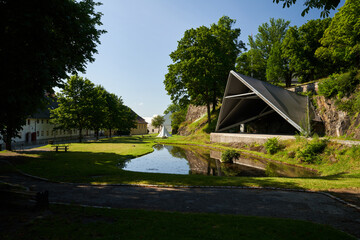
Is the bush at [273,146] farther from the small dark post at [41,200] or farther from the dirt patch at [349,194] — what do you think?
the small dark post at [41,200]

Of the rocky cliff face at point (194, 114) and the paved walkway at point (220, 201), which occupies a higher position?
the rocky cliff face at point (194, 114)

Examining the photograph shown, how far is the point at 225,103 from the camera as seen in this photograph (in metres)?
37.6

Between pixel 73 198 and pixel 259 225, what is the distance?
268 inches

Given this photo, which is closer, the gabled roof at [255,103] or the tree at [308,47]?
the gabled roof at [255,103]

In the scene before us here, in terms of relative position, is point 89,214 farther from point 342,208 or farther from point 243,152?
point 243,152

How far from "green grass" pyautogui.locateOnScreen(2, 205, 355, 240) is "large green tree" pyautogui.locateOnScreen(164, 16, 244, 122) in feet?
118

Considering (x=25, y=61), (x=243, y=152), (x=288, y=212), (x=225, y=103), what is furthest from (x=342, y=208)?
(x=225, y=103)

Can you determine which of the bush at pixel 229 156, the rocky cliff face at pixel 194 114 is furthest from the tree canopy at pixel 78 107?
the bush at pixel 229 156

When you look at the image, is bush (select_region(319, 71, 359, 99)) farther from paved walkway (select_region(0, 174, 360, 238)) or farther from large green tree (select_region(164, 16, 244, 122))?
paved walkway (select_region(0, 174, 360, 238))

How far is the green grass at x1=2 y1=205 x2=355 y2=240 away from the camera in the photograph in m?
5.02

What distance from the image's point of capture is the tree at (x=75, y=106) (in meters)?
40.8

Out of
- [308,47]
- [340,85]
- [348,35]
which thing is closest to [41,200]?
[340,85]

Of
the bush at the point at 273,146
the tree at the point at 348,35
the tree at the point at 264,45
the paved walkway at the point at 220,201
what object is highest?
the tree at the point at 264,45

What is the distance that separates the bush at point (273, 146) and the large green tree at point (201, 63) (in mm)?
19584
